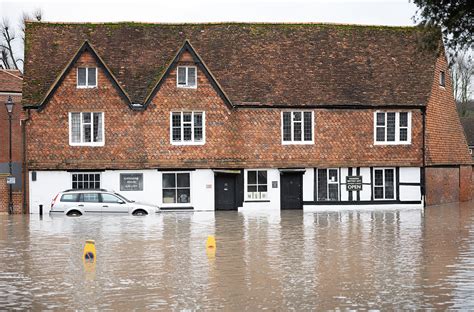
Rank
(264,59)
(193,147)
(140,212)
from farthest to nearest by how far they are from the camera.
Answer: (264,59)
(193,147)
(140,212)

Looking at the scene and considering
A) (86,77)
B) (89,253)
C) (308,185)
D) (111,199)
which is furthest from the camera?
(308,185)

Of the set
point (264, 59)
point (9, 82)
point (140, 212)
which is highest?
point (9, 82)

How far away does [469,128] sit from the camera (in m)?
91.1

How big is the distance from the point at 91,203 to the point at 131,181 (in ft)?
18.4

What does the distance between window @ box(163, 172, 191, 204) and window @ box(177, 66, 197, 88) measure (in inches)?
184

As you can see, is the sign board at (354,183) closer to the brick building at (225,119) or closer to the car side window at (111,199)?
the brick building at (225,119)

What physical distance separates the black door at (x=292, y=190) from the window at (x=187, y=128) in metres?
4.90

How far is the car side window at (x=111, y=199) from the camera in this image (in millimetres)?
38281

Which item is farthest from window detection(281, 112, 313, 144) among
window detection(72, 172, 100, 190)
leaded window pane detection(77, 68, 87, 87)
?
leaded window pane detection(77, 68, 87, 87)

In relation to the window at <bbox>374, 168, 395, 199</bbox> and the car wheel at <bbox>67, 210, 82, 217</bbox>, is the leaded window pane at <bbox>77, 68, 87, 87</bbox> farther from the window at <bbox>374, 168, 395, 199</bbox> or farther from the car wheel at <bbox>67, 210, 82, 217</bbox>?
the window at <bbox>374, 168, 395, 199</bbox>

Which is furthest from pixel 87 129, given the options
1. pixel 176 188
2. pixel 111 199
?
pixel 111 199

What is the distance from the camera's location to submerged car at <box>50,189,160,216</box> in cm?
3816

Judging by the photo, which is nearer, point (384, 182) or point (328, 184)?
point (328, 184)

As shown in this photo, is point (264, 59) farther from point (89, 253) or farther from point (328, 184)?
point (89, 253)
